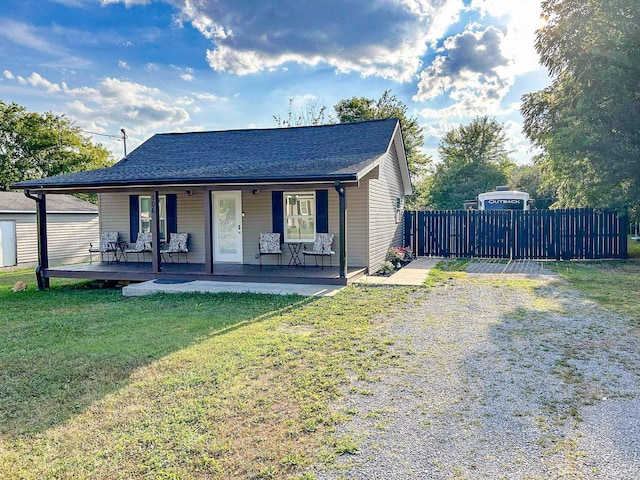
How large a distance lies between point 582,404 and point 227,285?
668cm

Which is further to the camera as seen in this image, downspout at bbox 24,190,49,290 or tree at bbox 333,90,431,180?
tree at bbox 333,90,431,180

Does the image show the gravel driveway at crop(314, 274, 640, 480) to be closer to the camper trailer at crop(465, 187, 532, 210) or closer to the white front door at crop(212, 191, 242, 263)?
the white front door at crop(212, 191, 242, 263)

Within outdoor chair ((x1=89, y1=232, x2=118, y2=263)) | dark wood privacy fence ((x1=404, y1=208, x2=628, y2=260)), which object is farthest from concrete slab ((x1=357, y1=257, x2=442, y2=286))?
outdoor chair ((x1=89, y1=232, x2=118, y2=263))

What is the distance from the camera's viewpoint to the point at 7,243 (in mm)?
15891

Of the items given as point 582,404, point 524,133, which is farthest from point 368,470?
point 524,133

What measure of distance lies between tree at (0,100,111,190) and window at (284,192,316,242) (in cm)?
2182

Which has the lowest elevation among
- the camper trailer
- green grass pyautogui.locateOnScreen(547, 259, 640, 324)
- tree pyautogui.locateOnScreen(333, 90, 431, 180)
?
green grass pyautogui.locateOnScreen(547, 259, 640, 324)

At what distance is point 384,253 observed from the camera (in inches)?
459

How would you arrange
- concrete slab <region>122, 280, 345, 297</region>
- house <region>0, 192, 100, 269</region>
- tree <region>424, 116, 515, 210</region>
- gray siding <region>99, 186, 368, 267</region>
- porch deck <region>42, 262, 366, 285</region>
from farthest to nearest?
tree <region>424, 116, 515, 210</region> → house <region>0, 192, 100, 269</region> → gray siding <region>99, 186, 368, 267</region> → porch deck <region>42, 262, 366, 285</region> → concrete slab <region>122, 280, 345, 297</region>

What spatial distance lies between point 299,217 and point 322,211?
628 millimetres

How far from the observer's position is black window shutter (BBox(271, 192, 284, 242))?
1034 centimetres

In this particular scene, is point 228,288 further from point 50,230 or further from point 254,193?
point 50,230

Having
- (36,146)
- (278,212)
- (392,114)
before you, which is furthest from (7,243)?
(392,114)

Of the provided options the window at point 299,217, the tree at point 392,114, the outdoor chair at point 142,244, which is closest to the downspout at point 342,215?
the window at point 299,217
